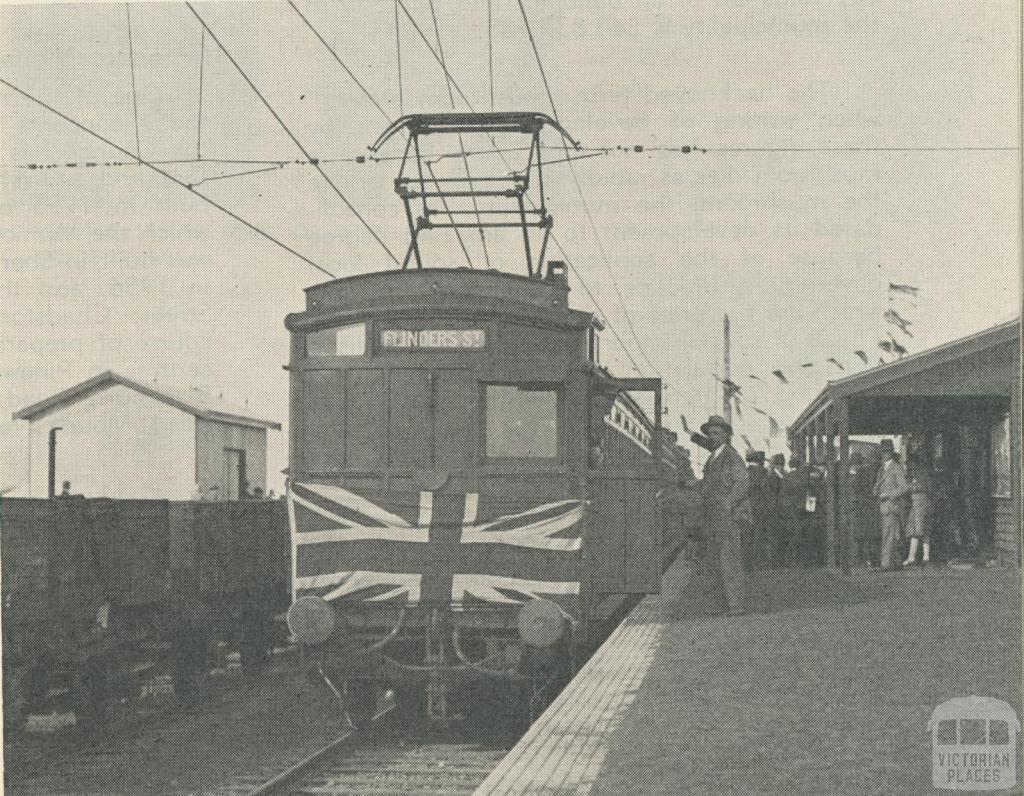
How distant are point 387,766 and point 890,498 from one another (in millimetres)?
9659

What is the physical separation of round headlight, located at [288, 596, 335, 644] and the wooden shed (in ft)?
27.9

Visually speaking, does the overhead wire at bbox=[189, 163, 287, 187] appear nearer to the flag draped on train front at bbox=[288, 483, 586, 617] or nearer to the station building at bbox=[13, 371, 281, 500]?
the flag draped on train front at bbox=[288, 483, 586, 617]

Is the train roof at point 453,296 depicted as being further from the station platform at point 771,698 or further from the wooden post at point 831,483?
Result: the wooden post at point 831,483

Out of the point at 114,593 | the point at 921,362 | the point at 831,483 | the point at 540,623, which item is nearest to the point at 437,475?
the point at 540,623

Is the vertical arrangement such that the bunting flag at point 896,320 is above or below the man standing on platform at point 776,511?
above

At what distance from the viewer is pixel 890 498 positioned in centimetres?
1764

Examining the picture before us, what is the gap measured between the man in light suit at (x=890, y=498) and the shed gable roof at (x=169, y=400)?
16.2 m

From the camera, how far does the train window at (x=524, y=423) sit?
10.5 m

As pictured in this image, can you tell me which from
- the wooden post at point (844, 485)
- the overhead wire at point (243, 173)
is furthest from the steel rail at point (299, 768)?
the wooden post at point (844, 485)

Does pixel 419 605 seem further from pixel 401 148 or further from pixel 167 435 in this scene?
pixel 167 435

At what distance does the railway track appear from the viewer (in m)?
9.42

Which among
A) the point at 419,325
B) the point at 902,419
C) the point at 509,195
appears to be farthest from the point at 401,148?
the point at 902,419

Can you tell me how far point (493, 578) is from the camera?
10.2 meters

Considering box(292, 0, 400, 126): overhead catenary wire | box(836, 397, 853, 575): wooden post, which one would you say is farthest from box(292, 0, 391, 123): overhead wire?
box(836, 397, 853, 575): wooden post
